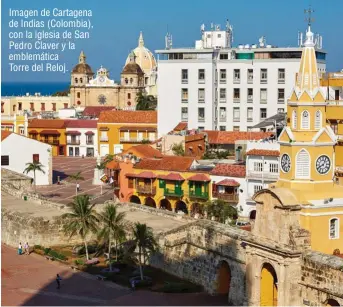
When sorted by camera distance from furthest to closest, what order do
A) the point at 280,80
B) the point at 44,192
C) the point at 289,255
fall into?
the point at 280,80 → the point at 44,192 → the point at 289,255

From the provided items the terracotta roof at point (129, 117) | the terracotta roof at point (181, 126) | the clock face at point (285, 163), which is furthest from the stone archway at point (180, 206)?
the terracotta roof at point (129, 117)

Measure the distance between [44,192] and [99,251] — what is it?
81.2 feet

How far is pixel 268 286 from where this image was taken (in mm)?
34219

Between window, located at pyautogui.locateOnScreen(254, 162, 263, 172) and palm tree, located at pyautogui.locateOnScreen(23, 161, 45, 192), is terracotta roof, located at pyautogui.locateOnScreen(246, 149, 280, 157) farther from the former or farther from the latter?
palm tree, located at pyautogui.locateOnScreen(23, 161, 45, 192)

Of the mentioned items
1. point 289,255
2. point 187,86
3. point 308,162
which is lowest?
point 289,255

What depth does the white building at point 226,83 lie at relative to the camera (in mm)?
79562

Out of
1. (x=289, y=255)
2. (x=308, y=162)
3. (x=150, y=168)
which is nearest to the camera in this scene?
(x=289, y=255)

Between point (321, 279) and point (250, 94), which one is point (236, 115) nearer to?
point (250, 94)

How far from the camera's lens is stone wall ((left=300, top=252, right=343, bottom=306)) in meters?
29.8

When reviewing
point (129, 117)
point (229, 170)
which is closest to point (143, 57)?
point (129, 117)

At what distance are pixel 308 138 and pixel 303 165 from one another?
3.51 ft

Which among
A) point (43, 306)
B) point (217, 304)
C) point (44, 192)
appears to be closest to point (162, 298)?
point (217, 304)

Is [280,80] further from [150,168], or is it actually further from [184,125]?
[150,168]

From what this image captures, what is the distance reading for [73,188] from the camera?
2933 inches
